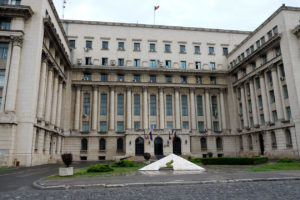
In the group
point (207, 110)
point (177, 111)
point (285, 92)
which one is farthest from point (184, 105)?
point (285, 92)

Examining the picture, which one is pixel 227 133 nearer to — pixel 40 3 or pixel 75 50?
pixel 75 50

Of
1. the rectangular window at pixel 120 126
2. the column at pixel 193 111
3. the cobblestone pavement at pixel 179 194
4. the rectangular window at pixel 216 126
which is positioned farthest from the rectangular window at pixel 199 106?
the cobblestone pavement at pixel 179 194

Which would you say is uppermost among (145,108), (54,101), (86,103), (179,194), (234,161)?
(86,103)

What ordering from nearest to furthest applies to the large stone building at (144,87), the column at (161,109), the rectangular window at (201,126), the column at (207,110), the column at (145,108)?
1. the large stone building at (144,87)
2. the column at (145,108)
3. the column at (161,109)
4. the column at (207,110)
5. the rectangular window at (201,126)

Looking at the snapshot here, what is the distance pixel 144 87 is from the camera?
54.5m

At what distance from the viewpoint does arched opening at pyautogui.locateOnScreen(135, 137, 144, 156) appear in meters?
49.2

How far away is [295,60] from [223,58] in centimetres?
2312

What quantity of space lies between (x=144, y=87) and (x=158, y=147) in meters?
13.9

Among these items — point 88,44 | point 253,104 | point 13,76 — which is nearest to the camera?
point 13,76

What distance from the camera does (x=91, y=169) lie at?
21.3 metres

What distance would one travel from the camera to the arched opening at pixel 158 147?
1948 inches

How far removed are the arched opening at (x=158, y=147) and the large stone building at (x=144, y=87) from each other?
0.98 feet

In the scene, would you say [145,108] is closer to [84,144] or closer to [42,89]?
[84,144]

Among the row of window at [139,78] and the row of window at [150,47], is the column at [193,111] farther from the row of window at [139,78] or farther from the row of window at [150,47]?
the row of window at [150,47]
